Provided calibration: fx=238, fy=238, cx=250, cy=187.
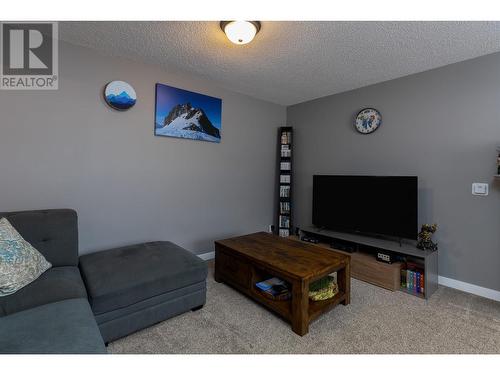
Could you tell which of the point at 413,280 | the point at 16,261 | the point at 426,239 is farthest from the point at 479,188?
the point at 16,261

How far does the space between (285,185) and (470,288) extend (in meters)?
2.33

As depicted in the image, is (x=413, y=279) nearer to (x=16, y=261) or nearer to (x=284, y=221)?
(x=284, y=221)

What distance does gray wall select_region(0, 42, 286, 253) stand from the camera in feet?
6.50

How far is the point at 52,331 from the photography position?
3.35 ft

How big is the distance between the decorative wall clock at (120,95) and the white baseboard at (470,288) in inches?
144

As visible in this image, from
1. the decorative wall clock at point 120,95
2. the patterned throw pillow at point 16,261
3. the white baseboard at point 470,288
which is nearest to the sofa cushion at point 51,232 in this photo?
the patterned throw pillow at point 16,261

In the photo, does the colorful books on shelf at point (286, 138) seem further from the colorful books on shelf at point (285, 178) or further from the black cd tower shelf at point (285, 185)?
the colorful books on shelf at point (285, 178)

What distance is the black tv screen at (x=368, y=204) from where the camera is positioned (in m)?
2.44

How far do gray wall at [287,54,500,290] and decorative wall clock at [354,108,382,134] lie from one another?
0.06 m

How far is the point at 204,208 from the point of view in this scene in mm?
3037

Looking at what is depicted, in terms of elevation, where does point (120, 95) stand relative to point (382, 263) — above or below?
above

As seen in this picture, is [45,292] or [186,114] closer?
[45,292]

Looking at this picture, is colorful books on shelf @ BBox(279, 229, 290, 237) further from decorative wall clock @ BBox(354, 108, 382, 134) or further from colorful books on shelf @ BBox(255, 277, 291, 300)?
decorative wall clock @ BBox(354, 108, 382, 134)
